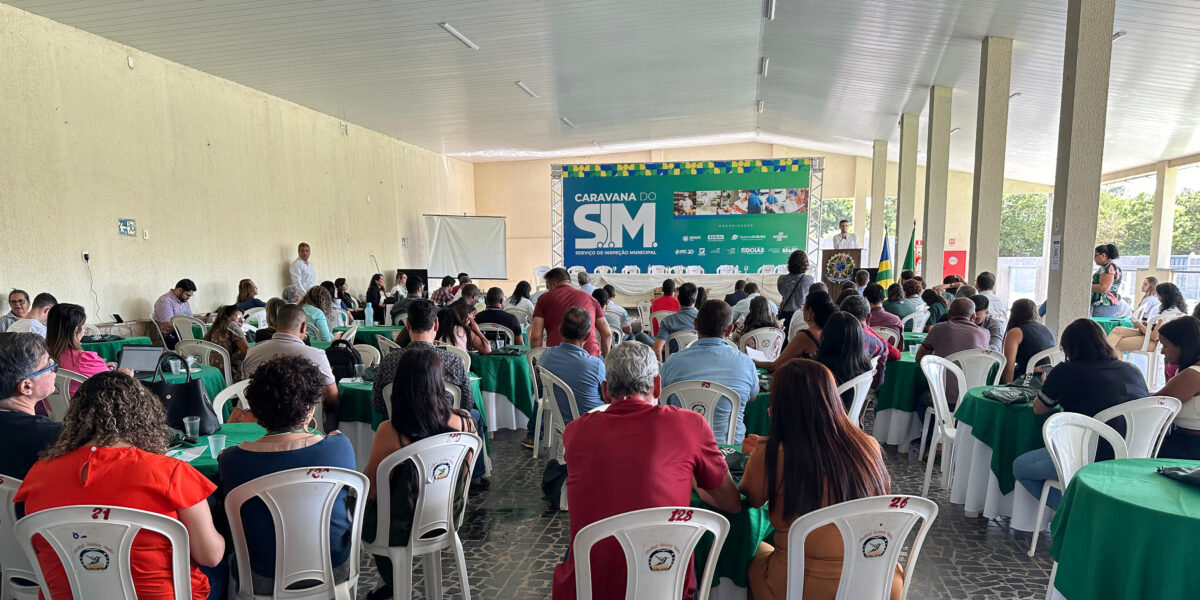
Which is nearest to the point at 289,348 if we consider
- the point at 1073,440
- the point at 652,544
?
the point at 652,544

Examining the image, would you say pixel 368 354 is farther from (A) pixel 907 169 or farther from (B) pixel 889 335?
(A) pixel 907 169

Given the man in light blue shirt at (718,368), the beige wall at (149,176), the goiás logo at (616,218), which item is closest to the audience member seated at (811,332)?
the man in light blue shirt at (718,368)

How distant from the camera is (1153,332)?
645 cm

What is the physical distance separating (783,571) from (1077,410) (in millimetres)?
1906

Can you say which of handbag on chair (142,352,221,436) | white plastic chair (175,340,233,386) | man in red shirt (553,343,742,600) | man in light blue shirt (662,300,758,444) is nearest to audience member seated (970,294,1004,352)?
man in light blue shirt (662,300,758,444)

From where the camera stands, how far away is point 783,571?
6.09 ft

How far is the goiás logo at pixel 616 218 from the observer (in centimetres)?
1395

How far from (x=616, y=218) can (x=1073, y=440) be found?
11761mm

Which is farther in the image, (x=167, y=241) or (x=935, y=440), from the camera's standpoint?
(x=167, y=241)

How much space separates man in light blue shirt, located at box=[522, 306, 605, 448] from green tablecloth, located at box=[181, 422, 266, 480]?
1.49m

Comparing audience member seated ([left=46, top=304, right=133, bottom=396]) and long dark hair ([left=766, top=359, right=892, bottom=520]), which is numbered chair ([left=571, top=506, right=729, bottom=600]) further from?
audience member seated ([left=46, top=304, right=133, bottom=396])

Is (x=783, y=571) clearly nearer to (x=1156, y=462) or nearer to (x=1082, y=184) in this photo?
(x=1156, y=462)

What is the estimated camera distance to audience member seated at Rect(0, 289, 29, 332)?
18.8 feet

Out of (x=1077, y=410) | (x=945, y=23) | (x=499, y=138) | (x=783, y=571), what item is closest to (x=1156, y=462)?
(x=1077, y=410)
